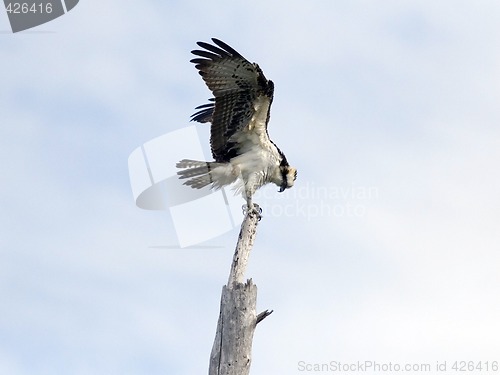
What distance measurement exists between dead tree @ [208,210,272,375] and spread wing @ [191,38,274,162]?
3.39 meters

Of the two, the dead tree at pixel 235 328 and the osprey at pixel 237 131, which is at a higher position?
the osprey at pixel 237 131

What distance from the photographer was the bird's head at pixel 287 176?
1156 centimetres

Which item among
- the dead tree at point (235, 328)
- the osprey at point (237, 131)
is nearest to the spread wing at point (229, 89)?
the osprey at point (237, 131)

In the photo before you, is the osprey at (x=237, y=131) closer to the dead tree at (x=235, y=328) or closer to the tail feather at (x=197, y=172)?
the tail feather at (x=197, y=172)

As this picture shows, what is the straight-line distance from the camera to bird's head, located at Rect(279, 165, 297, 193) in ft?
37.9

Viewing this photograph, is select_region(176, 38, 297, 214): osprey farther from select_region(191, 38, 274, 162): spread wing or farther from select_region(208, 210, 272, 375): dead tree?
select_region(208, 210, 272, 375): dead tree

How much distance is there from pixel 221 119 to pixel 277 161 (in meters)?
0.94

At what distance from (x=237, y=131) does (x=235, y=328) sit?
4011mm

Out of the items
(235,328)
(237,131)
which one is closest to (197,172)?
(237,131)

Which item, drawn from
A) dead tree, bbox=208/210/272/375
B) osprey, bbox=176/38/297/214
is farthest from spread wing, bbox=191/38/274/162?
dead tree, bbox=208/210/272/375

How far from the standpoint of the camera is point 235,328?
8.00m

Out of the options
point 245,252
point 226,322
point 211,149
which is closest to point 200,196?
point 211,149

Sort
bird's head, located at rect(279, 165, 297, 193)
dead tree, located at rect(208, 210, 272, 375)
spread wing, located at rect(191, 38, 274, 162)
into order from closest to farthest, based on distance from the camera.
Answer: dead tree, located at rect(208, 210, 272, 375)
spread wing, located at rect(191, 38, 274, 162)
bird's head, located at rect(279, 165, 297, 193)

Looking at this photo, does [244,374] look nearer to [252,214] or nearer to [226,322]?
[226,322]
